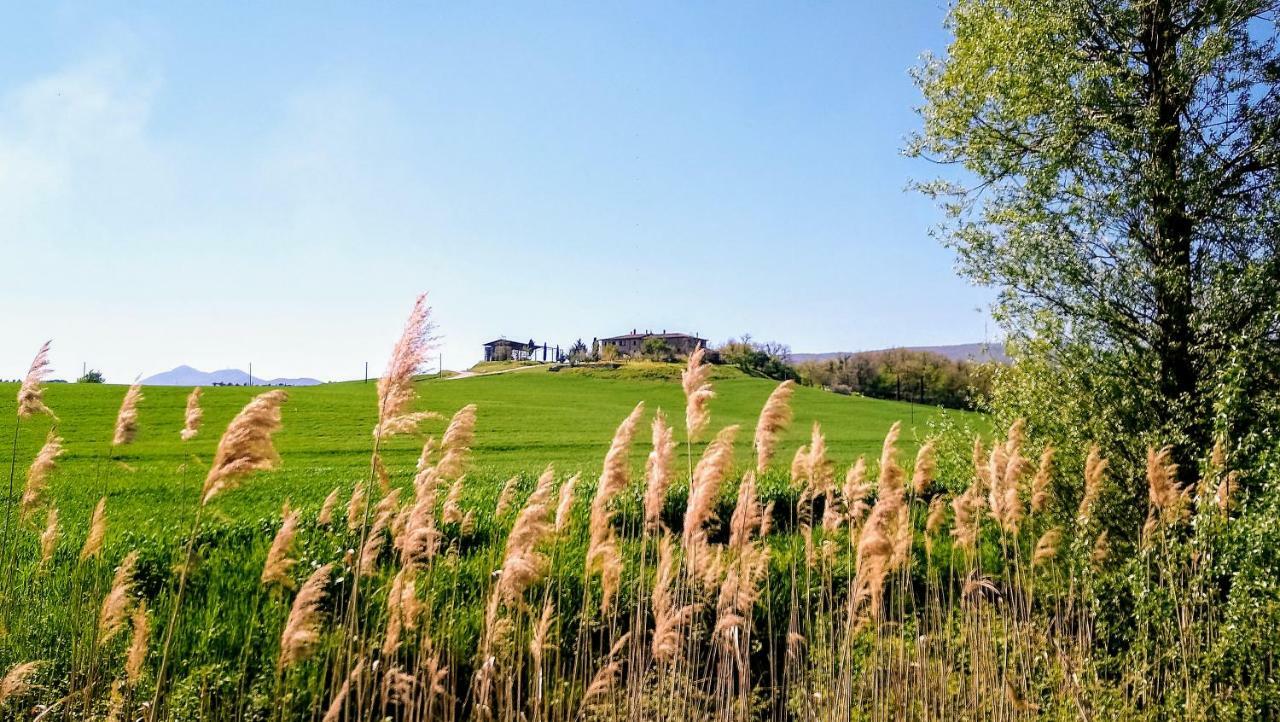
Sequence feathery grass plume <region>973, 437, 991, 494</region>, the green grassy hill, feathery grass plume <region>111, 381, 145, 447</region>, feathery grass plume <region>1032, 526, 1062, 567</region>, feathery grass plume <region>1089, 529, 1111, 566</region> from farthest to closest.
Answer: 1. the green grassy hill
2. feathery grass plume <region>973, 437, 991, 494</region>
3. feathery grass plume <region>1089, 529, 1111, 566</region>
4. feathery grass plume <region>1032, 526, 1062, 567</region>
5. feathery grass plume <region>111, 381, 145, 447</region>

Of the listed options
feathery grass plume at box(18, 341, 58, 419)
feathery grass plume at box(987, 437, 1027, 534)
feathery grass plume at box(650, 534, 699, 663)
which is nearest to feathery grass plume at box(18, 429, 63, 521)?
feathery grass plume at box(18, 341, 58, 419)

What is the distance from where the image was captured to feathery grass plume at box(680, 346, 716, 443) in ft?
15.6

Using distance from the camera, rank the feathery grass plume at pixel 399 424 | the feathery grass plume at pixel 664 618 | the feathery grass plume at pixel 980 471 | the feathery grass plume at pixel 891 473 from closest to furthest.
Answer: the feathery grass plume at pixel 399 424
the feathery grass plume at pixel 664 618
the feathery grass plume at pixel 891 473
the feathery grass plume at pixel 980 471

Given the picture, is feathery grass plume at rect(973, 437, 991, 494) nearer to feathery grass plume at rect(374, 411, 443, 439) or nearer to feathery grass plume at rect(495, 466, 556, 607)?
feathery grass plume at rect(495, 466, 556, 607)

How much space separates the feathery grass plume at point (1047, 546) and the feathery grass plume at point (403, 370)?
5.53 meters

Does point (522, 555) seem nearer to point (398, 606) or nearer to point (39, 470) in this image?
point (398, 606)

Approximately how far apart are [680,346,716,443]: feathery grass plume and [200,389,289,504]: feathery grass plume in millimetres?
2379

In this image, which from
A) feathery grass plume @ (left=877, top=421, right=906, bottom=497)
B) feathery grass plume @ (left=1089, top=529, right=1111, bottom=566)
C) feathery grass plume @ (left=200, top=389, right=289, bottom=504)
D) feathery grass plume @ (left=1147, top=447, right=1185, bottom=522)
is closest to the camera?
feathery grass plume @ (left=200, top=389, right=289, bottom=504)

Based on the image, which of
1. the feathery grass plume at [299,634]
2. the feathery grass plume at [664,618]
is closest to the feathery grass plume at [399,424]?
the feathery grass plume at [299,634]

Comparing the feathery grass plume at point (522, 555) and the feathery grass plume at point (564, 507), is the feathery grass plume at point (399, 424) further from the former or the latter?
the feathery grass plume at point (564, 507)

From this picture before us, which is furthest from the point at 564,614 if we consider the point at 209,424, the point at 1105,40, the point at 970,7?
the point at 209,424

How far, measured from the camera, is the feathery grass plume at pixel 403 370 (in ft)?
11.8

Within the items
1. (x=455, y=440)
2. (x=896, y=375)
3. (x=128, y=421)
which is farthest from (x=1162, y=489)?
(x=896, y=375)

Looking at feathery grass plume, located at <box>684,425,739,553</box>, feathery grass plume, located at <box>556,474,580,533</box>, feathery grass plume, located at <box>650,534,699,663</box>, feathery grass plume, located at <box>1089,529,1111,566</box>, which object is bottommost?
feathery grass plume, located at <box>1089,529,1111,566</box>
